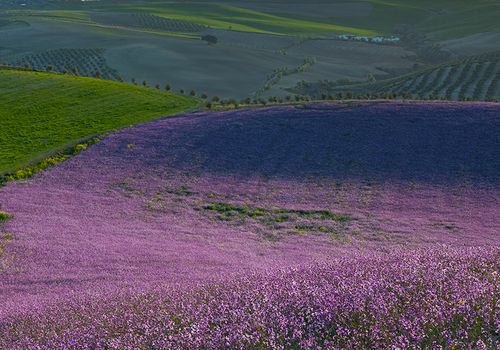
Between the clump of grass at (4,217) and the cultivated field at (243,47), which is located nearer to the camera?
the clump of grass at (4,217)

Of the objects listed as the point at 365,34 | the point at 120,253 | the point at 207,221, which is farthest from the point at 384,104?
the point at 365,34

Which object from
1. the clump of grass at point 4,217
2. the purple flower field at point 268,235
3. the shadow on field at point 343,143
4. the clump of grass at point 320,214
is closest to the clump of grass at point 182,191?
the purple flower field at point 268,235

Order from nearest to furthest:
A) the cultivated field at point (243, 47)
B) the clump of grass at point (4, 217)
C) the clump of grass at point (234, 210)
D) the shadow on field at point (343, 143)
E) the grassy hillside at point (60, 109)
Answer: the clump of grass at point (4, 217), the clump of grass at point (234, 210), the shadow on field at point (343, 143), the grassy hillside at point (60, 109), the cultivated field at point (243, 47)

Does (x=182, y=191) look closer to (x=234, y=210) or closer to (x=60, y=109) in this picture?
(x=234, y=210)

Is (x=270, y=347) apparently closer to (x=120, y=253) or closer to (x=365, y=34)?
(x=120, y=253)

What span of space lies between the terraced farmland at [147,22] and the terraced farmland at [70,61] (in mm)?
48671

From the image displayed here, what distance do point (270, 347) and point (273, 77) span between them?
82213 mm

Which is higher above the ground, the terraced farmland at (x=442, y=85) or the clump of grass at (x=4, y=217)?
the terraced farmland at (x=442, y=85)

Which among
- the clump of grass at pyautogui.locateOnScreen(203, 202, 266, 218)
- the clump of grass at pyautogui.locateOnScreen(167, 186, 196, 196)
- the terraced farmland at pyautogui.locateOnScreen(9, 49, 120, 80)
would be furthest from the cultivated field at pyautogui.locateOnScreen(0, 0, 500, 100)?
the clump of grass at pyautogui.locateOnScreen(203, 202, 266, 218)

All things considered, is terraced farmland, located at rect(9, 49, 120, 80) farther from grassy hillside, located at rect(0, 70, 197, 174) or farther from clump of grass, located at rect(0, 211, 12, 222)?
clump of grass, located at rect(0, 211, 12, 222)

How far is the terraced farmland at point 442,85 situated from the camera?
66.8 meters

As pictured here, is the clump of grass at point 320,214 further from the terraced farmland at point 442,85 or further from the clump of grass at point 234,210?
the terraced farmland at point 442,85

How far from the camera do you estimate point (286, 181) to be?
32.0 meters

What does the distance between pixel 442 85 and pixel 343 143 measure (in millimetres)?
41714
